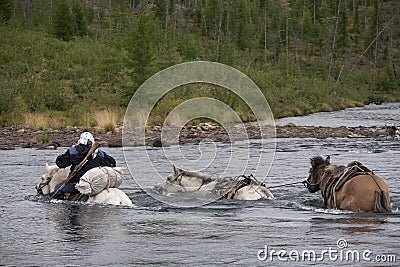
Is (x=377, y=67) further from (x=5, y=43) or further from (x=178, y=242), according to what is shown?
(x=178, y=242)

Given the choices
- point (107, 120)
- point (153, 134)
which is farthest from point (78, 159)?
point (107, 120)

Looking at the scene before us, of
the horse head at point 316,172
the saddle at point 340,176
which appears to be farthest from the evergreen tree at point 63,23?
the saddle at point 340,176

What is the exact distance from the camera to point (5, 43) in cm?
5612

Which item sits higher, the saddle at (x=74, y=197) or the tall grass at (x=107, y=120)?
the tall grass at (x=107, y=120)

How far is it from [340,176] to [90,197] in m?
4.76

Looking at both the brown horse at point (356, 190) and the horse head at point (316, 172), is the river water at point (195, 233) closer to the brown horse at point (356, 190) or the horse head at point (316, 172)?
the brown horse at point (356, 190)

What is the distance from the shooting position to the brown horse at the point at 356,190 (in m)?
12.8

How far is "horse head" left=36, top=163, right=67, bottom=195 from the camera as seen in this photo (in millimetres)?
16078

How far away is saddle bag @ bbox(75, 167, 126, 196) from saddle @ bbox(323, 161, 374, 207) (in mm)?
3885

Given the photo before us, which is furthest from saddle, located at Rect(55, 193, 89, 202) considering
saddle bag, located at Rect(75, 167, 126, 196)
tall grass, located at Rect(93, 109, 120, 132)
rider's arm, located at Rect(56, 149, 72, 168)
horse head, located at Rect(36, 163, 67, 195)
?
tall grass, located at Rect(93, 109, 120, 132)

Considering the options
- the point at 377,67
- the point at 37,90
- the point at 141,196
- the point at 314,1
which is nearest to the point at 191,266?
the point at 141,196

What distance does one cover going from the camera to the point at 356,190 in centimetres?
1302

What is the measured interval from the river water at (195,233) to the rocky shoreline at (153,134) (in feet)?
39.8

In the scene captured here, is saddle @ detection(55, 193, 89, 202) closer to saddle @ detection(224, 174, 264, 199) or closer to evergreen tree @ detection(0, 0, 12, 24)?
saddle @ detection(224, 174, 264, 199)
